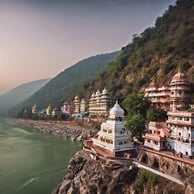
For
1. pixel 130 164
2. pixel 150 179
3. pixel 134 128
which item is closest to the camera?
pixel 150 179

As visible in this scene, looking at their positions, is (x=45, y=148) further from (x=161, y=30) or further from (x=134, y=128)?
(x=161, y=30)

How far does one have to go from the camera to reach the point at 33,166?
29.0 metres

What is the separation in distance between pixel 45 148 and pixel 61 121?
19694 mm

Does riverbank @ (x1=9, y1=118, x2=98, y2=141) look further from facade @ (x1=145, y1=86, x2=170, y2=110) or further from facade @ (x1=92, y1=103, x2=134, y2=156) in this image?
facade @ (x1=92, y1=103, x2=134, y2=156)

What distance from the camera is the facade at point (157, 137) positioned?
1842 cm

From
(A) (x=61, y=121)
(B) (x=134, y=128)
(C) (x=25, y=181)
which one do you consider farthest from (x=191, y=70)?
(A) (x=61, y=121)

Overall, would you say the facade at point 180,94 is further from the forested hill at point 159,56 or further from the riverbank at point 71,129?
the riverbank at point 71,129

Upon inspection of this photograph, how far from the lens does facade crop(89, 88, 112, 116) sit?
46.2 meters

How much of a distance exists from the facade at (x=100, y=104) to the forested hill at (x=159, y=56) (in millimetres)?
2580

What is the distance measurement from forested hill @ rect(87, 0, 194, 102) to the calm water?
16.5m

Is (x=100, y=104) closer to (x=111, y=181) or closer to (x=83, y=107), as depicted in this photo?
(x=83, y=107)

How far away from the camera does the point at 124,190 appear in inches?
666

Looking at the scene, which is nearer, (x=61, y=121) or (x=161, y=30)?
(x=161, y=30)

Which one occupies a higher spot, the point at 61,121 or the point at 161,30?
the point at 161,30
